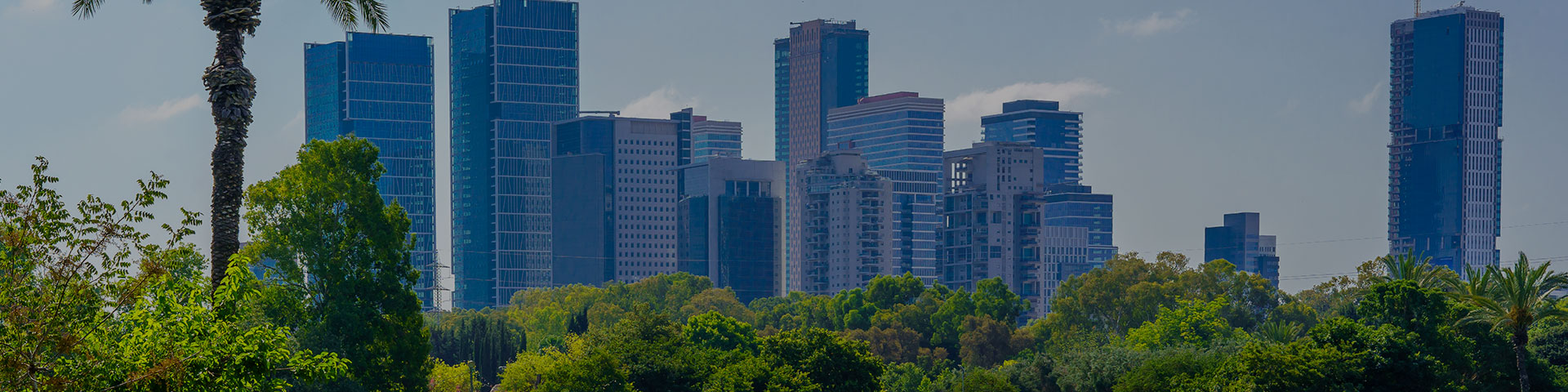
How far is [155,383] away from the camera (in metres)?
27.4

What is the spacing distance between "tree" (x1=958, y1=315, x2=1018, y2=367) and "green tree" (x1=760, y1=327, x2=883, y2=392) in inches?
2254

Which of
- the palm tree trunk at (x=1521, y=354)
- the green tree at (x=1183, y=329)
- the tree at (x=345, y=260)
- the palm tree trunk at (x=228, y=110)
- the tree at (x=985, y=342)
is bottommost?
the tree at (x=985, y=342)

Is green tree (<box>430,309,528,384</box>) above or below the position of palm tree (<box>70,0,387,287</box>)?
below

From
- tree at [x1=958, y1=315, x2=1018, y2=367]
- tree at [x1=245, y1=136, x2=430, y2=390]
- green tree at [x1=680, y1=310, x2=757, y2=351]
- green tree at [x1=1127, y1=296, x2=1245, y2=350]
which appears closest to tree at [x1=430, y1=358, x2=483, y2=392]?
green tree at [x1=680, y1=310, x2=757, y2=351]

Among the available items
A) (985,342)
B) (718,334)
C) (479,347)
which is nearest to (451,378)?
(718,334)

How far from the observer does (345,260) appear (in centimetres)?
6469

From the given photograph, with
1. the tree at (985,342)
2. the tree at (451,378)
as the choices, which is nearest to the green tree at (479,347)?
the tree at (451,378)

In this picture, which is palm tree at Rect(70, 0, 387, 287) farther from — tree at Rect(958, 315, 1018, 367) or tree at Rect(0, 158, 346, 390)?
tree at Rect(958, 315, 1018, 367)

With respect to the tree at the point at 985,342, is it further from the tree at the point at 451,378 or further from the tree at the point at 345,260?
the tree at the point at 345,260

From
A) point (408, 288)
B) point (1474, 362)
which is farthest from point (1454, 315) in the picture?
point (408, 288)

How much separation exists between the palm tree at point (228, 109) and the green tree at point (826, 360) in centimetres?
5562

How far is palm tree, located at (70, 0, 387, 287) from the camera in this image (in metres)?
35.1

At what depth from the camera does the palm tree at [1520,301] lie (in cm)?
7394

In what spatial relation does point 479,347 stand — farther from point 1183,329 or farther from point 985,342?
point 1183,329
